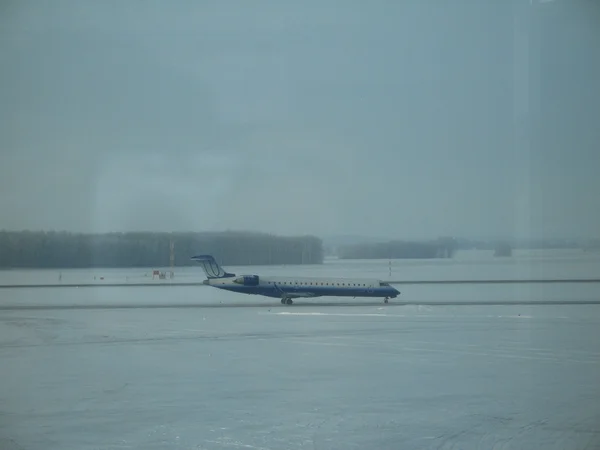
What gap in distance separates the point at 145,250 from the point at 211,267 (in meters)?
1.96

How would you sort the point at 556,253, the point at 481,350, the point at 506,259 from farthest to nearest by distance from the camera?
A: the point at 506,259
the point at 556,253
the point at 481,350

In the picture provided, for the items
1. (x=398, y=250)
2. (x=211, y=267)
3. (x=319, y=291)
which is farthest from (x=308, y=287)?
(x=398, y=250)

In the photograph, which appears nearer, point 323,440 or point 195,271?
point 323,440

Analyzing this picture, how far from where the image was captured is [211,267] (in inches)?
338

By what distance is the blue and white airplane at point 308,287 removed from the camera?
1049 centimetres

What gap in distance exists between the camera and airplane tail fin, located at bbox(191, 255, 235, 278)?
301 inches

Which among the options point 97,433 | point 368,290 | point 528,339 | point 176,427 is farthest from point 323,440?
point 368,290

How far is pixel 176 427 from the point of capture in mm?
3555

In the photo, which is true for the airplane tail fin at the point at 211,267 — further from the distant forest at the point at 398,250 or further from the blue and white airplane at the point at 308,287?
the distant forest at the point at 398,250

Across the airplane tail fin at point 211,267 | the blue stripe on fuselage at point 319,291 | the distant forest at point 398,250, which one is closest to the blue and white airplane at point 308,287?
the blue stripe on fuselage at point 319,291

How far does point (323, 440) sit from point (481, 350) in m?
2.72

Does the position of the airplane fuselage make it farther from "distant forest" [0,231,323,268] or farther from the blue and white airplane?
"distant forest" [0,231,323,268]

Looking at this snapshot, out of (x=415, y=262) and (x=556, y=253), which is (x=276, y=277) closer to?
(x=415, y=262)

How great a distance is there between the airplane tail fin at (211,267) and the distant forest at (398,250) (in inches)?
73.0
